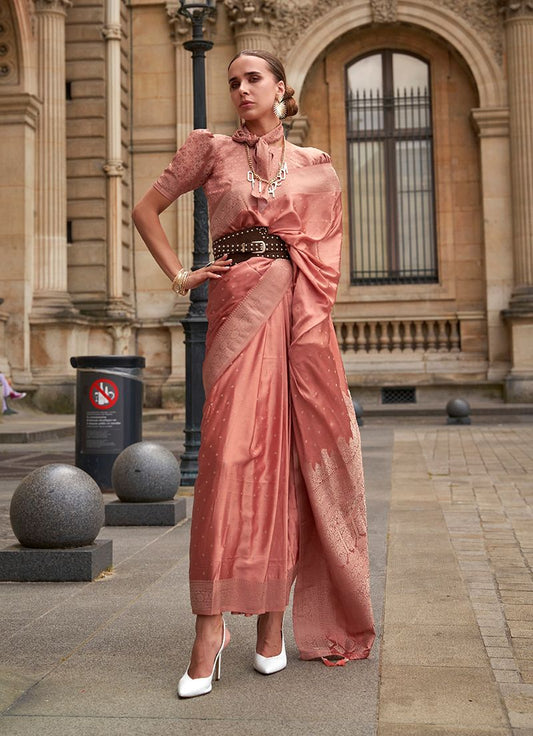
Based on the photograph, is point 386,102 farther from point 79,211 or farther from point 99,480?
point 99,480

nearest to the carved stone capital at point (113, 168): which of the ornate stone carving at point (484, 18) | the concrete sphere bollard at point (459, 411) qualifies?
the ornate stone carving at point (484, 18)

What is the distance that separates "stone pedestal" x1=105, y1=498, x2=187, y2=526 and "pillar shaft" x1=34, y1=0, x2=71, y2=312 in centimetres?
1268

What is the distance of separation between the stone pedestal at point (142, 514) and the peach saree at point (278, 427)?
3.44m

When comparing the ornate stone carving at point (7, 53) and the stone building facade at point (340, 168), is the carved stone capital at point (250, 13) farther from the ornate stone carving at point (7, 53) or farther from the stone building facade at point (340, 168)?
the ornate stone carving at point (7, 53)

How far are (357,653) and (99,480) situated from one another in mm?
5504

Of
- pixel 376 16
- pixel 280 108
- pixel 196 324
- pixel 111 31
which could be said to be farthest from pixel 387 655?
pixel 376 16

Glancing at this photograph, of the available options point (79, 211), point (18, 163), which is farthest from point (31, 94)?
point (79, 211)

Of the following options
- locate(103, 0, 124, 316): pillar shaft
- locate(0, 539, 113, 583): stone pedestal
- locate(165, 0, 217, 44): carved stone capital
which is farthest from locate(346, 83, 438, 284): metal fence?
locate(0, 539, 113, 583): stone pedestal

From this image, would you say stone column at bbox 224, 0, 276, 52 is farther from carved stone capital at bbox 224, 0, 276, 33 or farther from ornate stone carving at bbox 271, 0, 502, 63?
ornate stone carving at bbox 271, 0, 502, 63

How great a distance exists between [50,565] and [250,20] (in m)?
18.5

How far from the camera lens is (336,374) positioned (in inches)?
139

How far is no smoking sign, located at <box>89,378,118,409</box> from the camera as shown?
8.84 m

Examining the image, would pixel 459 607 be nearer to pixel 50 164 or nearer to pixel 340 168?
pixel 50 164

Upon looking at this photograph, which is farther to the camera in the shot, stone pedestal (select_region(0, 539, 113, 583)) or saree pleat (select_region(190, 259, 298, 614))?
stone pedestal (select_region(0, 539, 113, 583))
